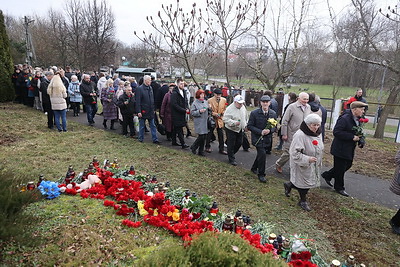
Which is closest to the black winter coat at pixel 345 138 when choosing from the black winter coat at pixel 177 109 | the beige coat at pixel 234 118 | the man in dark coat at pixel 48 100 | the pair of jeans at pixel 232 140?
the beige coat at pixel 234 118

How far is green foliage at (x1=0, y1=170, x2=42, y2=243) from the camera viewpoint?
2301 millimetres

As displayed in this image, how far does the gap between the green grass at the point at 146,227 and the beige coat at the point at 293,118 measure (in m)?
1.15

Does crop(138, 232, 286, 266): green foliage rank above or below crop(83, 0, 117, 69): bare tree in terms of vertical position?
below

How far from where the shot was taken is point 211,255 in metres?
2.04

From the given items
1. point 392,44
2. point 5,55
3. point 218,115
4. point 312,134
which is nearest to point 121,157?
point 218,115

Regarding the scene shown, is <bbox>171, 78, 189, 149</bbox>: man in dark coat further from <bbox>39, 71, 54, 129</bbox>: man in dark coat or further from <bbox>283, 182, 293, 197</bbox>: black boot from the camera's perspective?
<bbox>39, 71, 54, 129</bbox>: man in dark coat

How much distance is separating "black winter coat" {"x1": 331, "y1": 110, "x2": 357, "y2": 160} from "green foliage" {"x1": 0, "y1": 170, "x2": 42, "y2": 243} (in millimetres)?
5316

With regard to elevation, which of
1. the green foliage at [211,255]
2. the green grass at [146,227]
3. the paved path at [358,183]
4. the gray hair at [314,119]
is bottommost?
the paved path at [358,183]

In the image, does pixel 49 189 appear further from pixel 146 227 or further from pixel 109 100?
pixel 109 100

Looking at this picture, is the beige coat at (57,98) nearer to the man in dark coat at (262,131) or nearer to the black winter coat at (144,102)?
the black winter coat at (144,102)

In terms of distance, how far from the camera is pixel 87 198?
4.37 metres

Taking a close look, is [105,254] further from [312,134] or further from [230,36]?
[230,36]

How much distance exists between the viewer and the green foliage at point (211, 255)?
200 cm

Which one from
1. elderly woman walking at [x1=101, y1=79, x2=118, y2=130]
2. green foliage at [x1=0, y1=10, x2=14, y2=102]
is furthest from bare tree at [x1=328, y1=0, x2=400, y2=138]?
green foliage at [x1=0, y1=10, x2=14, y2=102]
